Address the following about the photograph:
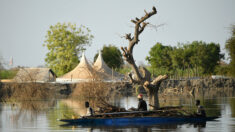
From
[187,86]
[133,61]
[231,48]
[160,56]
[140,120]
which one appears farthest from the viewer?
[160,56]

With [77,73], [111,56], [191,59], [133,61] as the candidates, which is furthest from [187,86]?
[133,61]

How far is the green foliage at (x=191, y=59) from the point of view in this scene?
8100cm

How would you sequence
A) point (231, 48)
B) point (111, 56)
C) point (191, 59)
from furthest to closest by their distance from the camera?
point (111, 56) < point (191, 59) < point (231, 48)

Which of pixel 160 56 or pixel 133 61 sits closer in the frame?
pixel 133 61

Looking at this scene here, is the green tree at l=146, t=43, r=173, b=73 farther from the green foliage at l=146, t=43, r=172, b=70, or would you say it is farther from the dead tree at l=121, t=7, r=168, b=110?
the dead tree at l=121, t=7, r=168, b=110

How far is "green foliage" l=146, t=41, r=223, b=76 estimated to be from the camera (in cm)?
8100

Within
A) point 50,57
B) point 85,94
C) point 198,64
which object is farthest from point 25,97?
point 198,64

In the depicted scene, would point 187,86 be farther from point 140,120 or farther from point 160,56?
point 140,120

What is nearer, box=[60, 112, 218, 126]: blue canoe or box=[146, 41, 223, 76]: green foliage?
box=[60, 112, 218, 126]: blue canoe

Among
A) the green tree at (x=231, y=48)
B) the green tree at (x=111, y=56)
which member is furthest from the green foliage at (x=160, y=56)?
the green tree at (x=231, y=48)

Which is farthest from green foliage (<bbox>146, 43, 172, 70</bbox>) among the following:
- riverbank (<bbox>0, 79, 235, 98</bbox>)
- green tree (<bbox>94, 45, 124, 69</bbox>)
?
riverbank (<bbox>0, 79, 235, 98</bbox>)

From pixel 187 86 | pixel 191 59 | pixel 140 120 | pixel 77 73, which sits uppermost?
pixel 191 59

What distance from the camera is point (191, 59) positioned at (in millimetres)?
81188

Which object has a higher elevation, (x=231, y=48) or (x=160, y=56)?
(x=160, y=56)
